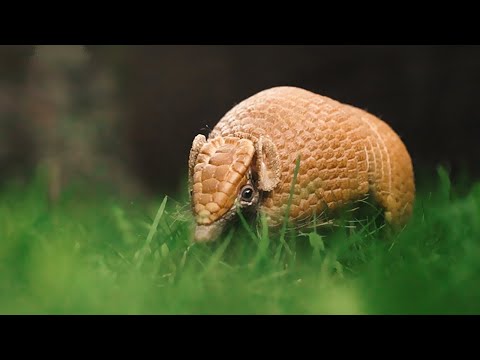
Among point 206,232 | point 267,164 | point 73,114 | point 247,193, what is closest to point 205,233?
point 206,232

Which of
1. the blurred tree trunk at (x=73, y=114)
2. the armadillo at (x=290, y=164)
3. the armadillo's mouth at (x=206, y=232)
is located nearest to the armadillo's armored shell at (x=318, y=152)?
the armadillo at (x=290, y=164)

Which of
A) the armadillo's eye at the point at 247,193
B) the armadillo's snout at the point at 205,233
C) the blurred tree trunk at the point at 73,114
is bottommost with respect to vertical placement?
the blurred tree trunk at the point at 73,114

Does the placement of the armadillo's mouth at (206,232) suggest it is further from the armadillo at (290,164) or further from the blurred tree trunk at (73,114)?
the blurred tree trunk at (73,114)

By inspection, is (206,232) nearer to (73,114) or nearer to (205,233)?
(205,233)

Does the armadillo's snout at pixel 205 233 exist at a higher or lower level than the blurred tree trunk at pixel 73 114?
higher

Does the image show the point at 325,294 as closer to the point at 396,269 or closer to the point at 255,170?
the point at 396,269

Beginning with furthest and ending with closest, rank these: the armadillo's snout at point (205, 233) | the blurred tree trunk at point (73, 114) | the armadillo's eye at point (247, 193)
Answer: the blurred tree trunk at point (73, 114), the armadillo's eye at point (247, 193), the armadillo's snout at point (205, 233)

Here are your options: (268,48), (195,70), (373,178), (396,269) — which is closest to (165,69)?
(195,70)

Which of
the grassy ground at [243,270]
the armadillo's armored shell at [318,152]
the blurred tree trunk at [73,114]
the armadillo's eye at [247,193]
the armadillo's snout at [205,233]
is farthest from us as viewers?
the blurred tree trunk at [73,114]
